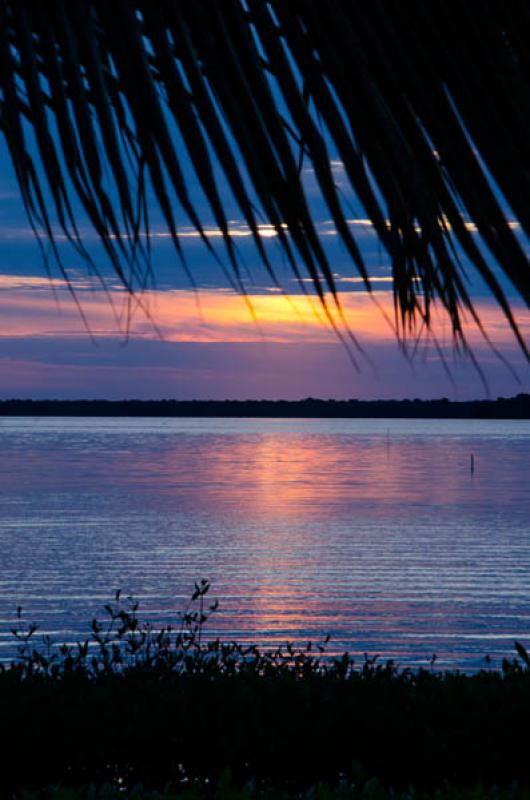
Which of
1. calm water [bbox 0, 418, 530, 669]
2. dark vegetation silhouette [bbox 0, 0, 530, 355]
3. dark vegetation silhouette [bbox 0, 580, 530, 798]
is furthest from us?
calm water [bbox 0, 418, 530, 669]

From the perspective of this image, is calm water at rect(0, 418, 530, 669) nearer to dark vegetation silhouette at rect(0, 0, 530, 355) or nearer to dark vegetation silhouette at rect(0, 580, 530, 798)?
dark vegetation silhouette at rect(0, 580, 530, 798)

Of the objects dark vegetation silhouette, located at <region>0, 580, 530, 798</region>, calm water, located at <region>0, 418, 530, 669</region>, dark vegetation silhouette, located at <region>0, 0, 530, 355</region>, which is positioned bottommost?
calm water, located at <region>0, 418, 530, 669</region>

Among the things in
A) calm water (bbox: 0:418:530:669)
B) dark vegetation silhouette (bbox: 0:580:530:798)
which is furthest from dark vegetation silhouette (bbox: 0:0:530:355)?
calm water (bbox: 0:418:530:669)

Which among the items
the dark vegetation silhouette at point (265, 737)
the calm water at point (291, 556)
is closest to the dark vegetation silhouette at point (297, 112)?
the dark vegetation silhouette at point (265, 737)

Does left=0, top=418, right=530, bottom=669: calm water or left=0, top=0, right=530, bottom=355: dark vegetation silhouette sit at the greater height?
left=0, top=0, right=530, bottom=355: dark vegetation silhouette

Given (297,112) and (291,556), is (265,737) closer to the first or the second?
(297,112)

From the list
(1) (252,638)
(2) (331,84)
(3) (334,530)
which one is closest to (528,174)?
(2) (331,84)

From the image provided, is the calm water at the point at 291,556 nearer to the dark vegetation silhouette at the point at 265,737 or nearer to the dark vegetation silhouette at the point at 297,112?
the dark vegetation silhouette at the point at 265,737

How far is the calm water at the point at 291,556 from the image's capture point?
2902cm

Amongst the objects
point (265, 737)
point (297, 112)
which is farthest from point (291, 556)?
point (297, 112)

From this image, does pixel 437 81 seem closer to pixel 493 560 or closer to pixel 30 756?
pixel 30 756

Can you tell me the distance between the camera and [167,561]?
4247 cm

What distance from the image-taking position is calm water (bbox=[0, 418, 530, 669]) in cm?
2902

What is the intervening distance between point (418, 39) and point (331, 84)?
176 mm
